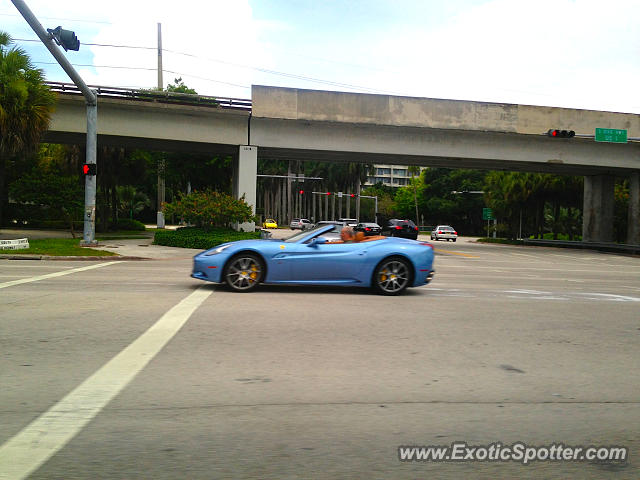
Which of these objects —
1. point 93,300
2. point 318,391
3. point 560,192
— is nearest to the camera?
point 318,391

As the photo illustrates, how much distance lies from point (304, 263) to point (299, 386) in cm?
496

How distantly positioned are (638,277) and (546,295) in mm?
7408

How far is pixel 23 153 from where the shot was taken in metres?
22.2

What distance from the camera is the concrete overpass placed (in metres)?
27.4

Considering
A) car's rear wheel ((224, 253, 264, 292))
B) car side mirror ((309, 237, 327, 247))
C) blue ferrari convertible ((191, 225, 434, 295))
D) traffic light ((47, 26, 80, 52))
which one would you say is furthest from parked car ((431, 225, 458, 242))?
car's rear wheel ((224, 253, 264, 292))

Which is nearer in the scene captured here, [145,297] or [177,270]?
[145,297]

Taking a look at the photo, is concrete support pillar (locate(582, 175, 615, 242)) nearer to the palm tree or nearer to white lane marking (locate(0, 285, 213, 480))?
the palm tree

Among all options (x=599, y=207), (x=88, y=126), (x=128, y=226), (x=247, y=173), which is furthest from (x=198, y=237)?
(x=599, y=207)

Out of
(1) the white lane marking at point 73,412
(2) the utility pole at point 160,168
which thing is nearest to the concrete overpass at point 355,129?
(2) the utility pole at point 160,168

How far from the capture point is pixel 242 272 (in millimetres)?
9578

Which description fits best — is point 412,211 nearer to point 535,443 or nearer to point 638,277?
point 638,277

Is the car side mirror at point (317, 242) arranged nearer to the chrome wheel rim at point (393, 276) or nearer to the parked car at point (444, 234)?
the chrome wheel rim at point (393, 276)

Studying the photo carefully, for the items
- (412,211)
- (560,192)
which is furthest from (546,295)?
(412,211)

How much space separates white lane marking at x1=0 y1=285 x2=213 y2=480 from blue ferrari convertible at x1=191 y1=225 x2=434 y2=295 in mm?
3317
